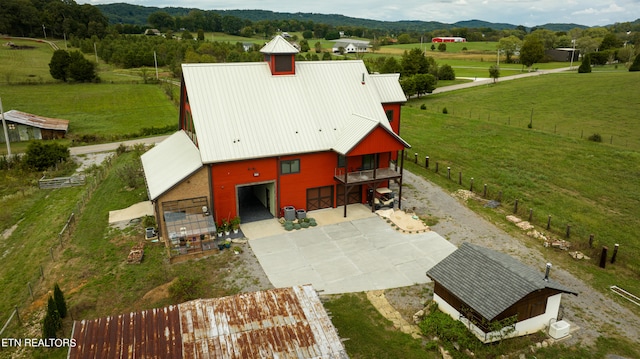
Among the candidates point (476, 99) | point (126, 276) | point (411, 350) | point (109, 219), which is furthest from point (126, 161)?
point (476, 99)

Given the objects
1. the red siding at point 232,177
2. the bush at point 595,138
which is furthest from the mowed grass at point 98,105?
the bush at point 595,138

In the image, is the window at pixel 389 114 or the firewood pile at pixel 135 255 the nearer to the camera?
the firewood pile at pixel 135 255

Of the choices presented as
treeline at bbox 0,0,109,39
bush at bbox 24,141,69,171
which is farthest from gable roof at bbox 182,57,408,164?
treeline at bbox 0,0,109,39

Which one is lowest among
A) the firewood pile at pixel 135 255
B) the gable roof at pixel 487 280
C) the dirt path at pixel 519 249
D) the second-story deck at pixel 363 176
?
the dirt path at pixel 519 249

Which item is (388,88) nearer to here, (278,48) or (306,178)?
(278,48)

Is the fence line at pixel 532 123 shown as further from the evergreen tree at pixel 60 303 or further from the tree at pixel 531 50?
the evergreen tree at pixel 60 303

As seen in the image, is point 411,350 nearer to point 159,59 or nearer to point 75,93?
point 75,93

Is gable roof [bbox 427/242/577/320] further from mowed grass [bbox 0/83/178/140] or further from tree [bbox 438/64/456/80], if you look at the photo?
tree [bbox 438/64/456/80]
